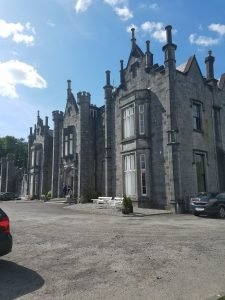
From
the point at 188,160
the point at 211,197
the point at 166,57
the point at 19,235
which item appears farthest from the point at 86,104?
the point at 19,235

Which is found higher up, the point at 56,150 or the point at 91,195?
the point at 56,150

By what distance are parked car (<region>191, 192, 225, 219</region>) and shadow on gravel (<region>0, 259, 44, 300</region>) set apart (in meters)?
12.3

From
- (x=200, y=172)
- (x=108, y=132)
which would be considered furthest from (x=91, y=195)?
(x=200, y=172)

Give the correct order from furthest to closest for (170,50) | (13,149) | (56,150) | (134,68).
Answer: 1. (13,149)
2. (56,150)
3. (134,68)
4. (170,50)

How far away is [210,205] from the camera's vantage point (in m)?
16.1

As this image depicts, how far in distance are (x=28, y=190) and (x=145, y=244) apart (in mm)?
36369

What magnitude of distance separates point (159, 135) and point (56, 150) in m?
17.3

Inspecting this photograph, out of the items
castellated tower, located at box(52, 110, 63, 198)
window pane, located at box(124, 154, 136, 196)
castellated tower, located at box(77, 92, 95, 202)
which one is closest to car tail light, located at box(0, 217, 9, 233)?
window pane, located at box(124, 154, 136, 196)

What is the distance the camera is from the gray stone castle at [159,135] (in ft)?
66.3

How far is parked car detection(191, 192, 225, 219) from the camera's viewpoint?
1612 centimetres

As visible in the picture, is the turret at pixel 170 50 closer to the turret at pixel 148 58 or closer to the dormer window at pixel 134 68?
the turret at pixel 148 58

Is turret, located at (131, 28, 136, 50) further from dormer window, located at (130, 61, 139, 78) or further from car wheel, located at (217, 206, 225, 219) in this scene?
car wheel, located at (217, 206, 225, 219)

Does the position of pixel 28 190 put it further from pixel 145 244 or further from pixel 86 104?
pixel 145 244

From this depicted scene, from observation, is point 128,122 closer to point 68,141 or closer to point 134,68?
point 134,68
